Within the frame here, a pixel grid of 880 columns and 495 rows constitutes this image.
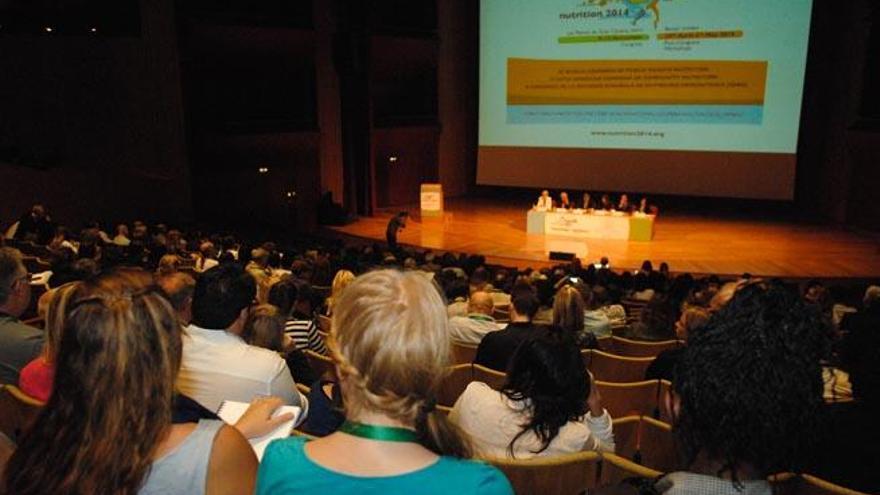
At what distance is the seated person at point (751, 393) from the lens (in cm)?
123

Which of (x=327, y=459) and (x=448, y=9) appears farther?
(x=448, y=9)

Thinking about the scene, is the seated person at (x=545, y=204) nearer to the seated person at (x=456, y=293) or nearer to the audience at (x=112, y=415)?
the seated person at (x=456, y=293)

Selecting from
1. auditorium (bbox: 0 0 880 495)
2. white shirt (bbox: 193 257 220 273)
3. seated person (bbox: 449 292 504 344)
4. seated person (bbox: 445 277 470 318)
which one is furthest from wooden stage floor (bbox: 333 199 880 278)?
seated person (bbox: 449 292 504 344)

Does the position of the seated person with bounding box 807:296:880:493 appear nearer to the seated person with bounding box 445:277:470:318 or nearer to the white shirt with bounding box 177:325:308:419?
the white shirt with bounding box 177:325:308:419

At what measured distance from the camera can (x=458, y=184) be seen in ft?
61.4

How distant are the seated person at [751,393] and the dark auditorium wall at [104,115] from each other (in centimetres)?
1281

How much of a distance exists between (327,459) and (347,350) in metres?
0.20

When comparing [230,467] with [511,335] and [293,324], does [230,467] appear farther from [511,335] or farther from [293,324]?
[293,324]

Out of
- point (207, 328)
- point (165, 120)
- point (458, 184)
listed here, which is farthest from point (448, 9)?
point (207, 328)

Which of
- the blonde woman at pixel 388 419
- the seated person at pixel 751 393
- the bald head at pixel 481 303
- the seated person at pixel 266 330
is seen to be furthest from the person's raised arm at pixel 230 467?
the bald head at pixel 481 303

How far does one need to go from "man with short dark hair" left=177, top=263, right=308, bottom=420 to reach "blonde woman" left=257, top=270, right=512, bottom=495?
4.58 ft

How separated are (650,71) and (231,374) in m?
12.0

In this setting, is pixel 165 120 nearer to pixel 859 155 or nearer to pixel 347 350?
pixel 347 350

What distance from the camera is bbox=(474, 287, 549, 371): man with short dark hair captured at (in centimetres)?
394
